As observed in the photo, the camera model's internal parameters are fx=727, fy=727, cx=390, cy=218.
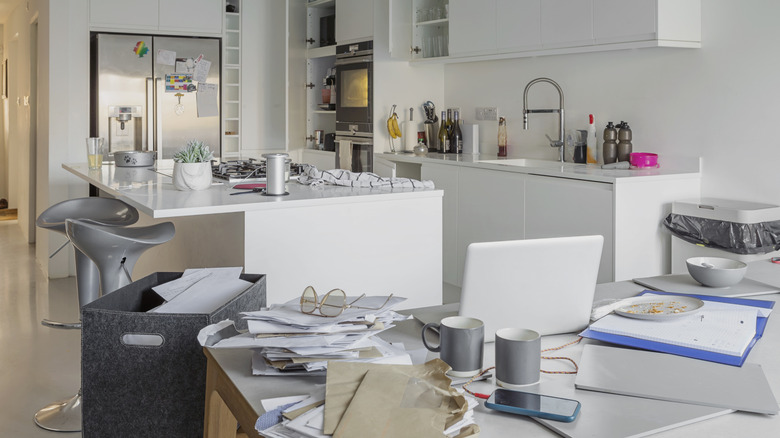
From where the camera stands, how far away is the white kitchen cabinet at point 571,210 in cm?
368

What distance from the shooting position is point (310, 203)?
2.96 m

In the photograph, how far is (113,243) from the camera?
275 cm

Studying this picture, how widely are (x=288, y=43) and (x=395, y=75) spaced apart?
1.40 m

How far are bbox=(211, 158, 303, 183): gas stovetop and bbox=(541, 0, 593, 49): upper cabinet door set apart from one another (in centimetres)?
169

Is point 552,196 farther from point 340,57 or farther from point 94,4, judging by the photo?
point 94,4

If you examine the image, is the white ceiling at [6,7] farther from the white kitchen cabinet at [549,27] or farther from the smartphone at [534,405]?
the smartphone at [534,405]

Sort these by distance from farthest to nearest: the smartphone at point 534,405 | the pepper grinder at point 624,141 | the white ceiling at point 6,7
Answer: the white ceiling at point 6,7, the pepper grinder at point 624,141, the smartphone at point 534,405

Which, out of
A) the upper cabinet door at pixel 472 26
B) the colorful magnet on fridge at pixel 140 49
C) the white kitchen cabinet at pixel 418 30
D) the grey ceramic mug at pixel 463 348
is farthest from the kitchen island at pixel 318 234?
the colorful magnet on fridge at pixel 140 49

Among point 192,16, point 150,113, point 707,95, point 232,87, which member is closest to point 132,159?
point 150,113

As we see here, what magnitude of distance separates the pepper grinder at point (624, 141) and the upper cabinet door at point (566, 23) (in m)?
0.53

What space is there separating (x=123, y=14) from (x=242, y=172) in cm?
286

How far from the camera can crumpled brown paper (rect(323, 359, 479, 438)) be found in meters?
1.01

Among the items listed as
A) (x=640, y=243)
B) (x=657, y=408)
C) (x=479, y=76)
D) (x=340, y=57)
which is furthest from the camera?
(x=340, y=57)

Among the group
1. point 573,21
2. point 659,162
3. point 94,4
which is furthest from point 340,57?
point 659,162
